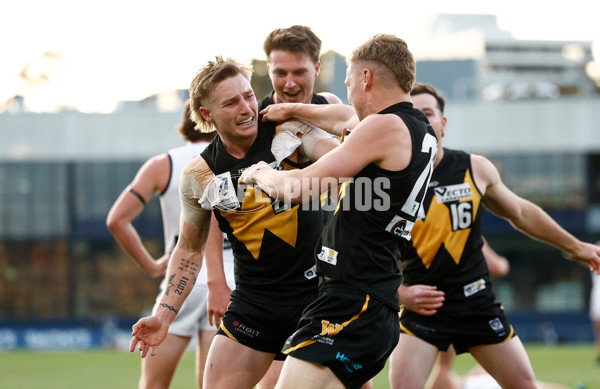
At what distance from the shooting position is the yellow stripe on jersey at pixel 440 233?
22.0 ft

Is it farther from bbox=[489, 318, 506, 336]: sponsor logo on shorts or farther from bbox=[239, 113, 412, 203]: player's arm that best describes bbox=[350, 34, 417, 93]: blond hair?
bbox=[489, 318, 506, 336]: sponsor logo on shorts

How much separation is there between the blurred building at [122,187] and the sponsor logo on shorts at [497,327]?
117ft

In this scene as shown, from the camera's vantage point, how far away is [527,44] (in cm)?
5975

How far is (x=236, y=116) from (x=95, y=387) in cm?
1146

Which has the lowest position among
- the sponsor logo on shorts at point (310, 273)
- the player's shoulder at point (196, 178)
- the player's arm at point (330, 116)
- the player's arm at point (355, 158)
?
the sponsor logo on shorts at point (310, 273)

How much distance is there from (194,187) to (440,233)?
85.0 inches

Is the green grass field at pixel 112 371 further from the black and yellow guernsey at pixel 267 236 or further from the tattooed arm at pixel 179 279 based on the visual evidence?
the tattooed arm at pixel 179 279

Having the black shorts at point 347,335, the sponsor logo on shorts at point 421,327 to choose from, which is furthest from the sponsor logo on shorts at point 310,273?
the sponsor logo on shorts at point 421,327

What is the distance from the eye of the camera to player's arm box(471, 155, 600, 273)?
6.67m

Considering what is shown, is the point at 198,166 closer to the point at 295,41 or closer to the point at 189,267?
the point at 189,267

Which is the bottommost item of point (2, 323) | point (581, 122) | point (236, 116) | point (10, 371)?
point (2, 323)

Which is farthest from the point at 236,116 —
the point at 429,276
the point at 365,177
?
the point at 429,276

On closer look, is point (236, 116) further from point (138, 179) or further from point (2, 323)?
point (2, 323)

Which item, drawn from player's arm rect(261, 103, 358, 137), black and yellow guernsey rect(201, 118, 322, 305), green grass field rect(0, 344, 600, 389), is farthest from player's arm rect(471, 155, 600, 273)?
green grass field rect(0, 344, 600, 389)
